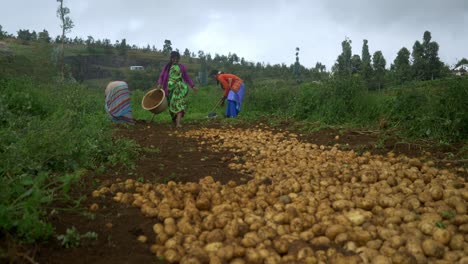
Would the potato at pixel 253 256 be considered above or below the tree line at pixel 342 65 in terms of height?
below

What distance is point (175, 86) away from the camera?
25.9ft

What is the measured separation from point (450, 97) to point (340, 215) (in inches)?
115

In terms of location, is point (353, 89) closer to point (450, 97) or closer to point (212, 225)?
point (450, 97)

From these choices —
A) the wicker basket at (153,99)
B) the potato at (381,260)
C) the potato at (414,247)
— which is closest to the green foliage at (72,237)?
the potato at (381,260)

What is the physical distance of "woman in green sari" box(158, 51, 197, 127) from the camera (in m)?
7.84

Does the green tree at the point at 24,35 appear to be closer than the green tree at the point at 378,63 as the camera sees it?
No

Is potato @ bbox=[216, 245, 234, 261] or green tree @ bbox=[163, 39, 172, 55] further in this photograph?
green tree @ bbox=[163, 39, 172, 55]

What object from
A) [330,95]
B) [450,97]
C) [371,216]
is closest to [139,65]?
[330,95]

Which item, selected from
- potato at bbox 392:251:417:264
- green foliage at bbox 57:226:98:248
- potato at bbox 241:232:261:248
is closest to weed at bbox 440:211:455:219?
potato at bbox 392:251:417:264

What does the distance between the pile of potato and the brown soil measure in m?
0.12

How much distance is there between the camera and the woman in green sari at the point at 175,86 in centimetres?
784

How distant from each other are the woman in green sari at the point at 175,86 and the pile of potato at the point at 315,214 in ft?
14.3

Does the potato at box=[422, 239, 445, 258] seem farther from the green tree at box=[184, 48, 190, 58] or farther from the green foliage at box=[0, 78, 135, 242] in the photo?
the green tree at box=[184, 48, 190, 58]

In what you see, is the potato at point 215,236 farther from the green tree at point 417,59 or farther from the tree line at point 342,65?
the green tree at point 417,59
